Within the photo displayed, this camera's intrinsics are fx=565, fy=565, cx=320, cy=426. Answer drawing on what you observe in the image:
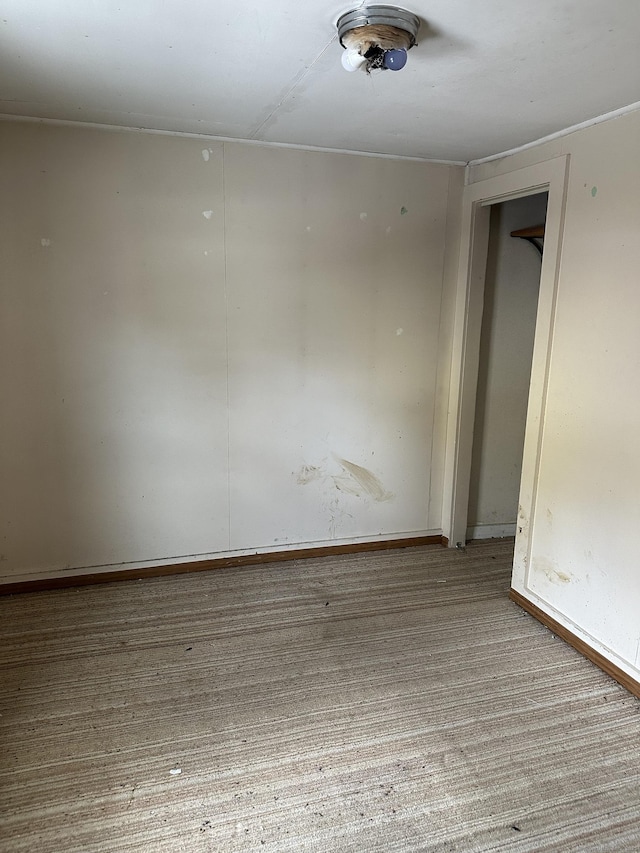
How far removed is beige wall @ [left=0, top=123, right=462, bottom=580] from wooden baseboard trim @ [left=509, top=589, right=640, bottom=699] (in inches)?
40.5

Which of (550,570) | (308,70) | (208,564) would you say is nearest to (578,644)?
(550,570)

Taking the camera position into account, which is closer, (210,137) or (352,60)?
(352,60)

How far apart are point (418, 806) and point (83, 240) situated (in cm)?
283

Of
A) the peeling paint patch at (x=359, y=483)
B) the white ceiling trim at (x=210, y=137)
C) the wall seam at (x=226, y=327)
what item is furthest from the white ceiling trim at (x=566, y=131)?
the peeling paint patch at (x=359, y=483)

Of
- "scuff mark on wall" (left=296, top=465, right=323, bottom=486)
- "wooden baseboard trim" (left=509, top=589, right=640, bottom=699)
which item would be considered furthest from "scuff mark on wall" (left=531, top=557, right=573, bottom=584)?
"scuff mark on wall" (left=296, top=465, right=323, bottom=486)

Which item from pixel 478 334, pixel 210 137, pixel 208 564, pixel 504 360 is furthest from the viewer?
pixel 504 360

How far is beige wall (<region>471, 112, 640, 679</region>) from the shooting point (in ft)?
7.59

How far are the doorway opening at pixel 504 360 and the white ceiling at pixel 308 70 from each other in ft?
2.51

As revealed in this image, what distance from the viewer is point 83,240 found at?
2.86 meters

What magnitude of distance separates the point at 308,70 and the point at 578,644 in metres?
2.67

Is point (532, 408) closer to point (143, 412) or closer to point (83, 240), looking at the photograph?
point (143, 412)

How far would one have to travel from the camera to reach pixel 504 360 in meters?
3.71

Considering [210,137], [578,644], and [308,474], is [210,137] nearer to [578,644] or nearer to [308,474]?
[308,474]

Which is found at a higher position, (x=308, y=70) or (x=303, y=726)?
(x=308, y=70)
